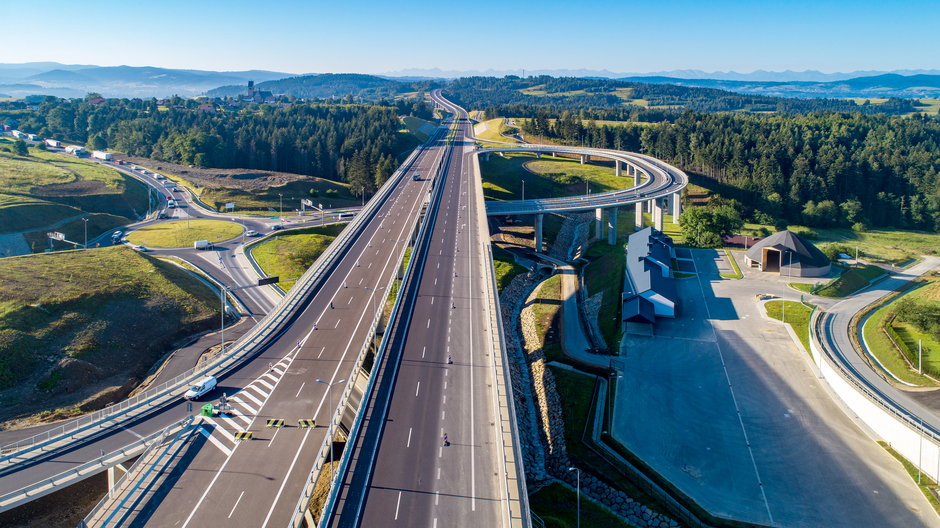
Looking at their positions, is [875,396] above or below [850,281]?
below

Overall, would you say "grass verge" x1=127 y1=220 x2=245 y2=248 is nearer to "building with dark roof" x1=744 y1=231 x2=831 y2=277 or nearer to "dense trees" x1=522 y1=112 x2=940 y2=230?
"building with dark roof" x1=744 y1=231 x2=831 y2=277

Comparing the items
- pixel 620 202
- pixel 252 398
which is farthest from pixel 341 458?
pixel 620 202

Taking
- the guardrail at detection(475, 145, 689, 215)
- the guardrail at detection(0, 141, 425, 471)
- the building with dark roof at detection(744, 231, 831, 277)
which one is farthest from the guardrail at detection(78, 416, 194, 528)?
the building with dark roof at detection(744, 231, 831, 277)

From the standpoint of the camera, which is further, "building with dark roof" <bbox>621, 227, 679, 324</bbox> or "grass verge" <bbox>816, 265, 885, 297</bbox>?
"grass verge" <bbox>816, 265, 885, 297</bbox>

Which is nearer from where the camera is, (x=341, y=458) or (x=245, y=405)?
(x=341, y=458)

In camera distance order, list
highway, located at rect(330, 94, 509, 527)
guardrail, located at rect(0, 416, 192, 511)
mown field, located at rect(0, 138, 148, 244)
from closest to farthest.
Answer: highway, located at rect(330, 94, 509, 527) < guardrail, located at rect(0, 416, 192, 511) < mown field, located at rect(0, 138, 148, 244)

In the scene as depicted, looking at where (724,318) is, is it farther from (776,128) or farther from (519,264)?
(776,128)

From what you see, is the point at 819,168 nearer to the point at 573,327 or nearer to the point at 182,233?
the point at 573,327
